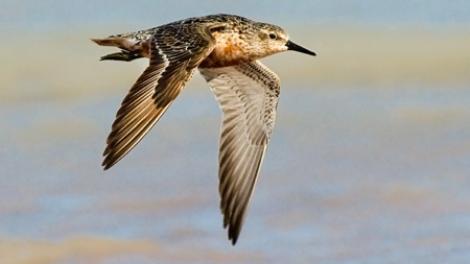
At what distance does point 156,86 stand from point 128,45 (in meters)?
1.23

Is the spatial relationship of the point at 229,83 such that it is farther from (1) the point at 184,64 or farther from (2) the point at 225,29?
(1) the point at 184,64

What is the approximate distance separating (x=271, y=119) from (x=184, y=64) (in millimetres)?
1827

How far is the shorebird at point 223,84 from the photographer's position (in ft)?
30.8

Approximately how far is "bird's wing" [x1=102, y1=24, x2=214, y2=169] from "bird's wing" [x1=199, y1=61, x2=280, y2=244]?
3.21 feet

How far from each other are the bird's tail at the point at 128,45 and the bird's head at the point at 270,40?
889 mm

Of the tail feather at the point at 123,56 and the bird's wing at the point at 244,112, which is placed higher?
the tail feather at the point at 123,56

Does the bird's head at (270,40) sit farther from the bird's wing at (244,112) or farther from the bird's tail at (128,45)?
the bird's tail at (128,45)

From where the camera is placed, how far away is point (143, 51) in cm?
1061

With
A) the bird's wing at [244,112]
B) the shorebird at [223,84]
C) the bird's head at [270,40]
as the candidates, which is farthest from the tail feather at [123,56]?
the bird's head at [270,40]

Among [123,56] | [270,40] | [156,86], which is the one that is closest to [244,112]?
[270,40]

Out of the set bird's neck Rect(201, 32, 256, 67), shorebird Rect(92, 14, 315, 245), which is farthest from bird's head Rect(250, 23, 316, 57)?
bird's neck Rect(201, 32, 256, 67)

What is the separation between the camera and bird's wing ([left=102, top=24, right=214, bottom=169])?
9148 millimetres

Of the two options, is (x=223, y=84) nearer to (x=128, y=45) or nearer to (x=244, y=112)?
(x=244, y=112)

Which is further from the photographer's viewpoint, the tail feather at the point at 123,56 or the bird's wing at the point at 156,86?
the tail feather at the point at 123,56
